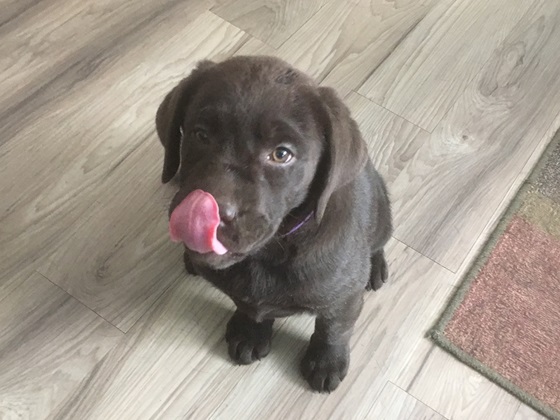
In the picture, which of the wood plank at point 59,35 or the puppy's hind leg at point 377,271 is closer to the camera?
the puppy's hind leg at point 377,271

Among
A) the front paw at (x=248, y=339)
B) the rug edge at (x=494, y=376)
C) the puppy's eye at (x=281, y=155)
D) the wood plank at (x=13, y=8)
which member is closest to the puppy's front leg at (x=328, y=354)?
the front paw at (x=248, y=339)

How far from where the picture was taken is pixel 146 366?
1.73 meters

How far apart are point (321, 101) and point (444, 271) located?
807 mm

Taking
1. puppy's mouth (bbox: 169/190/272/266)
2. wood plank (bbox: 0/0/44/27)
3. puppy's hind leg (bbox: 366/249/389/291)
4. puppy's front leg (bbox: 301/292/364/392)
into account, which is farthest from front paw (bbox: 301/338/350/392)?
wood plank (bbox: 0/0/44/27)

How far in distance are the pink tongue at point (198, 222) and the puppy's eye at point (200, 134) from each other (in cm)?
11

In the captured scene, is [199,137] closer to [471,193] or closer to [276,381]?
[276,381]

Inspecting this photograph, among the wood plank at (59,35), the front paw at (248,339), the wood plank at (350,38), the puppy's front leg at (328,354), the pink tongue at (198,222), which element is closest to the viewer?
the pink tongue at (198,222)

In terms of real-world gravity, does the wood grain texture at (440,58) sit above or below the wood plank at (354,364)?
above

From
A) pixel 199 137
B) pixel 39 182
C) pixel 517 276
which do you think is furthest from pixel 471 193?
pixel 39 182

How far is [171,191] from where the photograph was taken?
2.00m

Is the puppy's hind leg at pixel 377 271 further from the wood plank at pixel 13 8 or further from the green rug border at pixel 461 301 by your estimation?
the wood plank at pixel 13 8

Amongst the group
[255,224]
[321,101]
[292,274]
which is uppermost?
[321,101]

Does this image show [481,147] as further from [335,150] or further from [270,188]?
[270,188]

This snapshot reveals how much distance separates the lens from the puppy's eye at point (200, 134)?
1.27 metres
